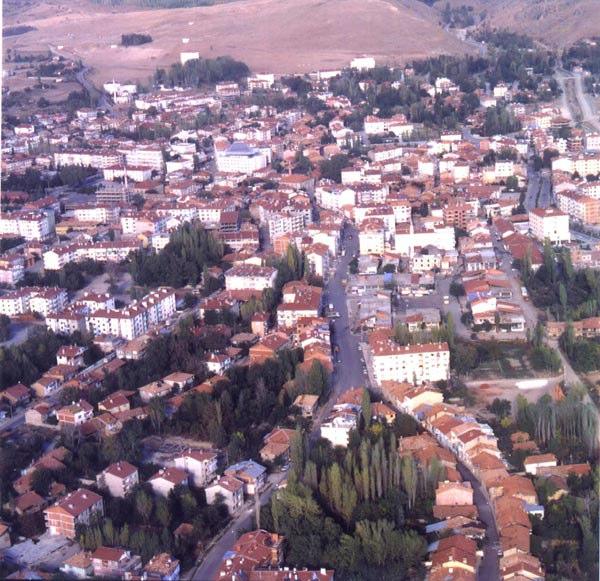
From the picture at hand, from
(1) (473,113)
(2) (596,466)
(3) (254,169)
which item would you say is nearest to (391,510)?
(2) (596,466)

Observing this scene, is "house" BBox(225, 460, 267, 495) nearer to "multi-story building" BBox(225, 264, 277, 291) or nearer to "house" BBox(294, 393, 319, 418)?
"house" BBox(294, 393, 319, 418)

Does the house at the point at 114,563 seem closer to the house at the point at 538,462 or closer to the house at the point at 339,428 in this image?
the house at the point at 339,428

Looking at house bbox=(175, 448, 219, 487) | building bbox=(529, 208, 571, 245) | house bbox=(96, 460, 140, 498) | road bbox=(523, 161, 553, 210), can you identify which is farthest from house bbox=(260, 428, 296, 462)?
road bbox=(523, 161, 553, 210)

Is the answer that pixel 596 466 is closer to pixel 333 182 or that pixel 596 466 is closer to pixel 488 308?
pixel 488 308

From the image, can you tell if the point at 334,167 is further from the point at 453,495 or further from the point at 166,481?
the point at 453,495

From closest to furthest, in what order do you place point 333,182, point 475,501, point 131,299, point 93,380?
1. point 475,501
2. point 93,380
3. point 131,299
4. point 333,182

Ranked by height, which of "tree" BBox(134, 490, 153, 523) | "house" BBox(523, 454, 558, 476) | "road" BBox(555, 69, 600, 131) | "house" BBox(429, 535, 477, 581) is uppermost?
"tree" BBox(134, 490, 153, 523)

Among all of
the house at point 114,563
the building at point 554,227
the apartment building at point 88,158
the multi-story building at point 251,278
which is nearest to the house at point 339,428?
the house at point 114,563
